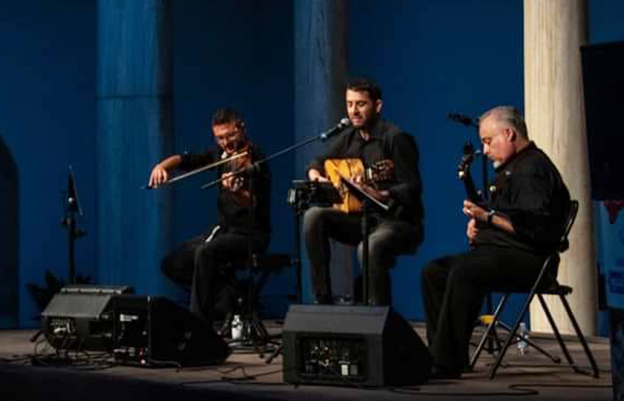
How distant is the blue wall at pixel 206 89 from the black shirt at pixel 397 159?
3.29 meters

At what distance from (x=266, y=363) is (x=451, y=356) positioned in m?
1.21

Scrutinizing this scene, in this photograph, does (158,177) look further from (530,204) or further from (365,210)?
(530,204)

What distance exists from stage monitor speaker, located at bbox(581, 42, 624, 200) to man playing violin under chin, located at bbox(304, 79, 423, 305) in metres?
2.43

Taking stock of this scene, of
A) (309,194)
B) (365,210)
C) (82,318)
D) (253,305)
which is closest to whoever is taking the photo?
(365,210)

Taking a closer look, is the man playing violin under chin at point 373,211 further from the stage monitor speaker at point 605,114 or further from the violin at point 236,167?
the stage monitor speaker at point 605,114

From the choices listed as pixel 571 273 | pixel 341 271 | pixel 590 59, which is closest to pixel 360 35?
pixel 341 271

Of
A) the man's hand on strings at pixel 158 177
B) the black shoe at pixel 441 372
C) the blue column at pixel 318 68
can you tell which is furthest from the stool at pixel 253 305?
the blue column at pixel 318 68

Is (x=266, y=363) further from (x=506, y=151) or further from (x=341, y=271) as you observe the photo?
(x=341, y=271)

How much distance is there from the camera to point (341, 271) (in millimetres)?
10414

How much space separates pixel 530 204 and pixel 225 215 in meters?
2.41

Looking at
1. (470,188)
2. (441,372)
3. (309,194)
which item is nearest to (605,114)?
(441,372)

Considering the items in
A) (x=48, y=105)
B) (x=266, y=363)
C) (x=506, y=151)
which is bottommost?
(x=266, y=363)

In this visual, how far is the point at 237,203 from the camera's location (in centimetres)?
833

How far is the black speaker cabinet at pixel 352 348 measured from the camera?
6129mm
